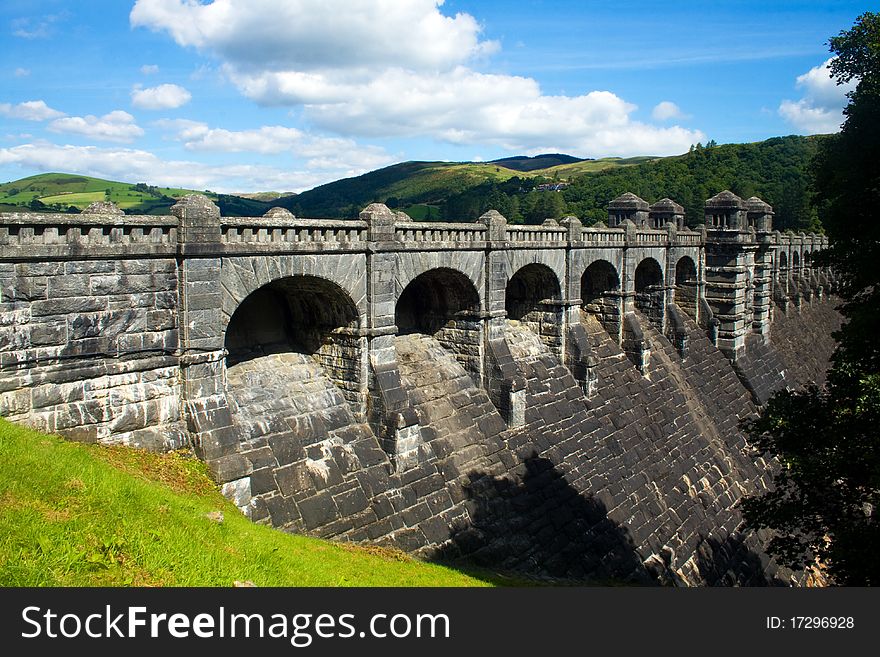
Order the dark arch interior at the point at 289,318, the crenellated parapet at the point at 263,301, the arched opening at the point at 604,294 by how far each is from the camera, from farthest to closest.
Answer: the arched opening at the point at 604,294
the dark arch interior at the point at 289,318
the crenellated parapet at the point at 263,301

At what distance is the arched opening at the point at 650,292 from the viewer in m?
35.6

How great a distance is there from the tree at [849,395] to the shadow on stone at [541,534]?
6.17m

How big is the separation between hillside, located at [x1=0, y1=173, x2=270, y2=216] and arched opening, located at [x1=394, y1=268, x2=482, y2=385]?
5537 centimetres

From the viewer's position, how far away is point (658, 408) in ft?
100

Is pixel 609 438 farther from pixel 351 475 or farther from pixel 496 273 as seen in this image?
pixel 351 475

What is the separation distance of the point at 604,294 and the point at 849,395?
1792 cm

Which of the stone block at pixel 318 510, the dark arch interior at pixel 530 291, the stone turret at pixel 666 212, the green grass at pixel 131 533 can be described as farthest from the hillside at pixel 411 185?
the green grass at pixel 131 533

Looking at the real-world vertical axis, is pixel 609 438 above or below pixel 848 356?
below

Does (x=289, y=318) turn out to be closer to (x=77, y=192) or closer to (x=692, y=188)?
(x=77, y=192)

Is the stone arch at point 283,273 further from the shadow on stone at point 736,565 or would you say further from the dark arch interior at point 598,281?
the shadow on stone at point 736,565

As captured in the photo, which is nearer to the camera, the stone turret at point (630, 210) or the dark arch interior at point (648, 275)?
the dark arch interior at point (648, 275)
